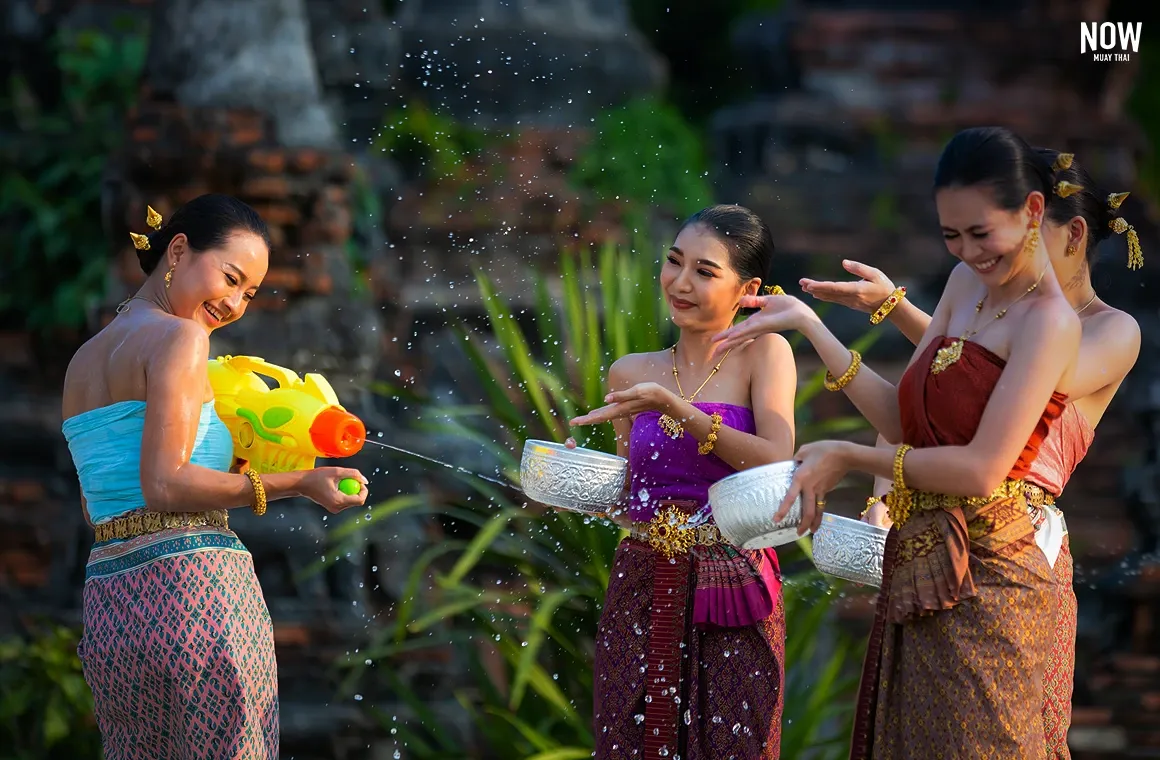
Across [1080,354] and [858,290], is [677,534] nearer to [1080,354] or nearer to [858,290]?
[858,290]

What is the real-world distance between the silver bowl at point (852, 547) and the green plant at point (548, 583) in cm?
147

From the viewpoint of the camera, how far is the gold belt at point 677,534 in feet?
11.5

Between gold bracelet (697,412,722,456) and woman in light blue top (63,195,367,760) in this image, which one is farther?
gold bracelet (697,412,722,456)

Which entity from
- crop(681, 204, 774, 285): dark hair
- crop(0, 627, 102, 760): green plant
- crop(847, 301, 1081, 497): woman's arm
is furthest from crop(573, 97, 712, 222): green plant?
crop(847, 301, 1081, 497): woman's arm

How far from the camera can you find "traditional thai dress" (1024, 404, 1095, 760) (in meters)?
3.15

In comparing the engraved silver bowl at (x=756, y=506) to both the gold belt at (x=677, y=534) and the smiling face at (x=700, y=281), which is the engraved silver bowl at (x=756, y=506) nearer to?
the gold belt at (x=677, y=534)

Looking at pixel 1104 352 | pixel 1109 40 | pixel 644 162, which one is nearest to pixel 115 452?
pixel 1104 352

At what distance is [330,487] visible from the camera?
10.4 ft

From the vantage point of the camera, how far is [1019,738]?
279cm

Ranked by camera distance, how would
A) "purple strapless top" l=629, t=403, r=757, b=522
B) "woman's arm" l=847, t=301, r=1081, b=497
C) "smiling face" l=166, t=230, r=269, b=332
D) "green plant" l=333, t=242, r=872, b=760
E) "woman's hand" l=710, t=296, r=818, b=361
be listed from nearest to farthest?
"woman's arm" l=847, t=301, r=1081, b=497
"woman's hand" l=710, t=296, r=818, b=361
"smiling face" l=166, t=230, r=269, b=332
"purple strapless top" l=629, t=403, r=757, b=522
"green plant" l=333, t=242, r=872, b=760

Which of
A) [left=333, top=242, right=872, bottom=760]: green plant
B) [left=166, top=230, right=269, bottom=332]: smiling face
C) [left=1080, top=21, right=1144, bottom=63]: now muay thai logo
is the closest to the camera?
[left=166, top=230, right=269, bottom=332]: smiling face

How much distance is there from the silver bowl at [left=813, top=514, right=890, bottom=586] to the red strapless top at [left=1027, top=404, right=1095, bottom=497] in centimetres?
36

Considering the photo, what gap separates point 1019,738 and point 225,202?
1.98 metres

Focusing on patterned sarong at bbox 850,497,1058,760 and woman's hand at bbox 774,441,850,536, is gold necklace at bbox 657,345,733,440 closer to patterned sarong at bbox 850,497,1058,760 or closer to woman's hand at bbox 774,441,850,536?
woman's hand at bbox 774,441,850,536
